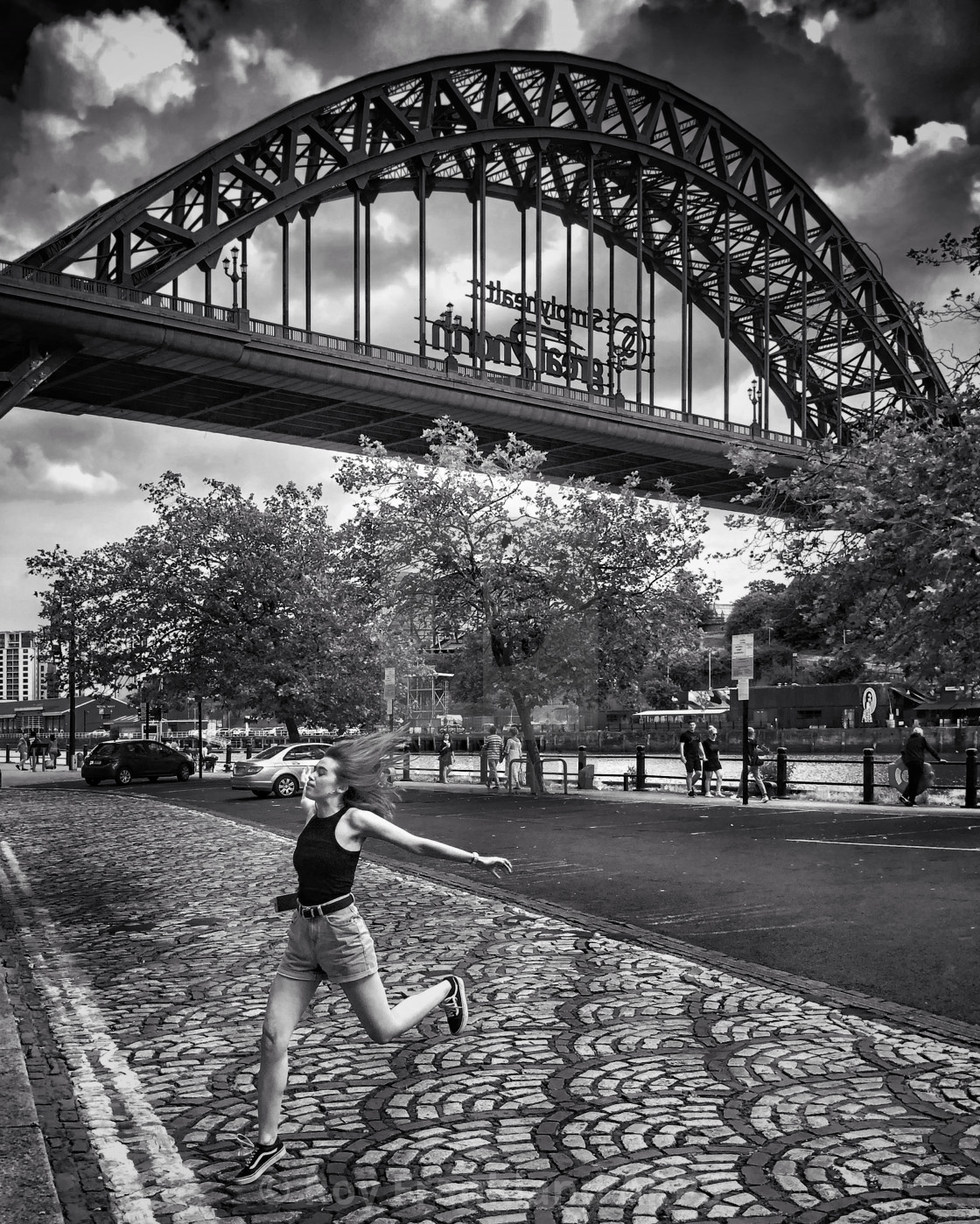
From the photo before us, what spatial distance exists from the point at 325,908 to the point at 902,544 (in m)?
11.6

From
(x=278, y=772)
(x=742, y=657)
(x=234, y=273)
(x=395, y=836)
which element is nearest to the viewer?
(x=395, y=836)

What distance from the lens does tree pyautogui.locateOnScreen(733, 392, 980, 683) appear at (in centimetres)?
1413

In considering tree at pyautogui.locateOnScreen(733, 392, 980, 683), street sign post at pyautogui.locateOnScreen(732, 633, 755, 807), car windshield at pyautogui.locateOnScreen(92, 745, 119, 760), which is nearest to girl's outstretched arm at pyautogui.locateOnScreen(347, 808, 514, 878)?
tree at pyautogui.locateOnScreen(733, 392, 980, 683)

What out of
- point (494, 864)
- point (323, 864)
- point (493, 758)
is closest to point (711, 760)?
point (493, 758)

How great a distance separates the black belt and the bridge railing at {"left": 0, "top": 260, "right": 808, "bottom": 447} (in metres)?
41.8

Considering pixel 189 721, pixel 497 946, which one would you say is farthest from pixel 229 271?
pixel 189 721

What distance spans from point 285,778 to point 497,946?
71.5 feet

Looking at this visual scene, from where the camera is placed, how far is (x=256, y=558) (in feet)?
138

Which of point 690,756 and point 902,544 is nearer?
point 902,544

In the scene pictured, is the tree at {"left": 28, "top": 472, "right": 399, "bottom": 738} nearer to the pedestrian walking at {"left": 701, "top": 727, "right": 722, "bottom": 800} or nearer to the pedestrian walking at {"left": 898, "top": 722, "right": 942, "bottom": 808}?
the pedestrian walking at {"left": 701, "top": 727, "right": 722, "bottom": 800}

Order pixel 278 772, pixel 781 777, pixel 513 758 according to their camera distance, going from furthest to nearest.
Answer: pixel 513 758, pixel 278 772, pixel 781 777

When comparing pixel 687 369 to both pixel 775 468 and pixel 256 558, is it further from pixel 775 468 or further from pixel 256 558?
pixel 256 558

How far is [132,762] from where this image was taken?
39562 mm

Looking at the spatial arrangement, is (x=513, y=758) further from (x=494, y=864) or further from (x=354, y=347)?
(x=354, y=347)
